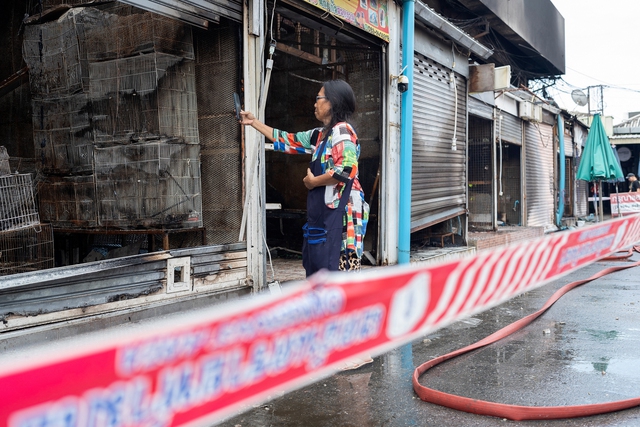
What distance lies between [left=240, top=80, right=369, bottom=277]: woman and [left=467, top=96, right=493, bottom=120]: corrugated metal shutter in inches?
312

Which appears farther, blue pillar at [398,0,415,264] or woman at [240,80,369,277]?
blue pillar at [398,0,415,264]

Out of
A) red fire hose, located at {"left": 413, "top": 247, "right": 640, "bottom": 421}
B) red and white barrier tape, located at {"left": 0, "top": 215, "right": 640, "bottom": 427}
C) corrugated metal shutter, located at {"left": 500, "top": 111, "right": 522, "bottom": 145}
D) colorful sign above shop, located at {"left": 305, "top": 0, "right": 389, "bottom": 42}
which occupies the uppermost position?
colorful sign above shop, located at {"left": 305, "top": 0, "right": 389, "bottom": 42}

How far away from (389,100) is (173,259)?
427 cm

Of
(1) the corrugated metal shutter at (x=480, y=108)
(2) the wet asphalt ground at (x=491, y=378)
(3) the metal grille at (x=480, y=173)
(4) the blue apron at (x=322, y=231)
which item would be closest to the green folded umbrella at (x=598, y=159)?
(3) the metal grille at (x=480, y=173)

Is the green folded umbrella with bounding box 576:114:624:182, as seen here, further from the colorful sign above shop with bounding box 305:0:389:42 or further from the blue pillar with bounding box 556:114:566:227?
the colorful sign above shop with bounding box 305:0:389:42

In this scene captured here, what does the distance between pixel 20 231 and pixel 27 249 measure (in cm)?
21

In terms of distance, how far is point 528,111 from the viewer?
48.7 ft

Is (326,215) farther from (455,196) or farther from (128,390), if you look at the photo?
(455,196)

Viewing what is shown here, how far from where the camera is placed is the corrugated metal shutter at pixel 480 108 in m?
11.6

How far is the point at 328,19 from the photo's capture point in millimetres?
6457

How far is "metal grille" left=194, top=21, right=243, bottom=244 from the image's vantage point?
5.50m

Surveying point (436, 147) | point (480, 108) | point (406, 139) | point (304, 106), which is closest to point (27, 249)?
point (304, 106)

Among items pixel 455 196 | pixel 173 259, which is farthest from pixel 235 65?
pixel 455 196

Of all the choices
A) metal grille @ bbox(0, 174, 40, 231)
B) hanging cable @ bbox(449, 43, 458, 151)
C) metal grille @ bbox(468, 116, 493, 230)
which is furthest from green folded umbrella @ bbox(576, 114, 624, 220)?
metal grille @ bbox(0, 174, 40, 231)
